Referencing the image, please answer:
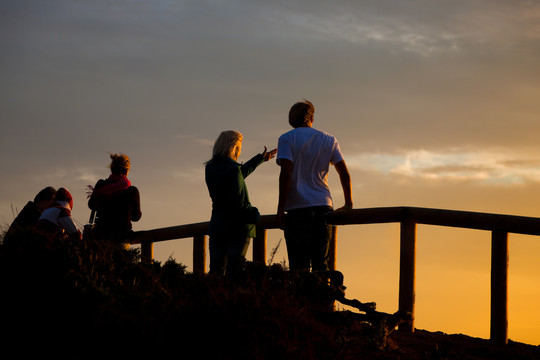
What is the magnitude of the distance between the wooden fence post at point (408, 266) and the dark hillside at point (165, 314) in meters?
0.63

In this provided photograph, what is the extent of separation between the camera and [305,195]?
755cm

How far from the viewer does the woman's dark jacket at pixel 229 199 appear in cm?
790

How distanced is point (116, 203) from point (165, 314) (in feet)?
15.2

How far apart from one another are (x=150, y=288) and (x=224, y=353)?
1.39 meters

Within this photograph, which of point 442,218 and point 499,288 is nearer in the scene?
point 499,288

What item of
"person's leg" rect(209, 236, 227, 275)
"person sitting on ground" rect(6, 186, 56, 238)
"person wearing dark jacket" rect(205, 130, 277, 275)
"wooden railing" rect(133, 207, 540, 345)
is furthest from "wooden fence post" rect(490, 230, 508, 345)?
"person sitting on ground" rect(6, 186, 56, 238)

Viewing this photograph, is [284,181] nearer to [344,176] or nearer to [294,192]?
A: [294,192]

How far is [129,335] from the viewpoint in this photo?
5492 millimetres

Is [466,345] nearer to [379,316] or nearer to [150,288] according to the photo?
[379,316]

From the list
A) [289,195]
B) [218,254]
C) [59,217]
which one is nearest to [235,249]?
[218,254]

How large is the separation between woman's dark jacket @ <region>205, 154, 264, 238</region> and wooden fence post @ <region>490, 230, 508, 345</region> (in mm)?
2539

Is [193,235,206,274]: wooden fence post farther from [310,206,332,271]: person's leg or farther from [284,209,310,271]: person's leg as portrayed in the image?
[310,206,332,271]: person's leg

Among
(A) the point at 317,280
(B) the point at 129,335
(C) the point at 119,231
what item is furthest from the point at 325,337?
(C) the point at 119,231

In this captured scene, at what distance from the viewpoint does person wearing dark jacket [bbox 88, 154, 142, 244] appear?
987cm
